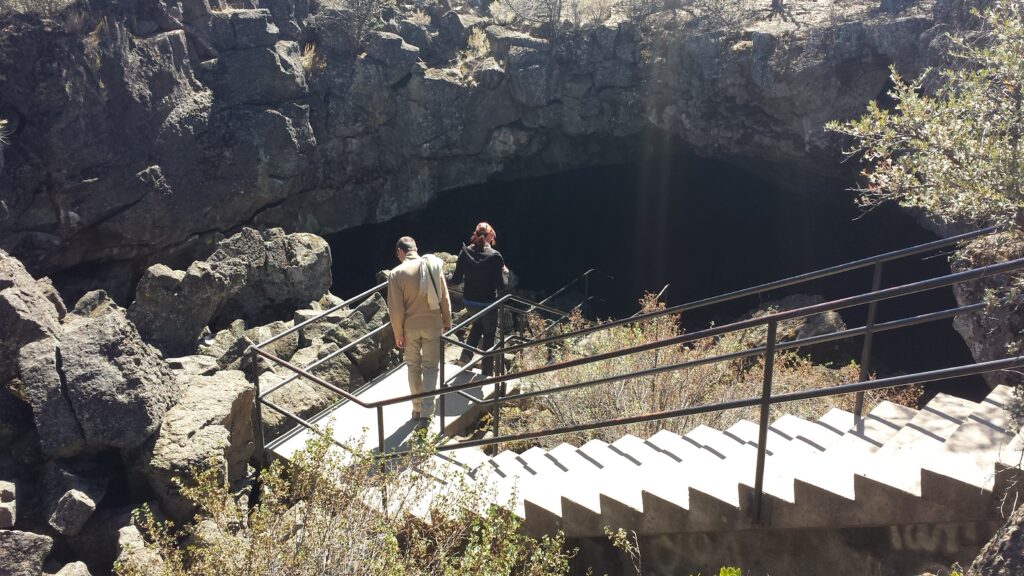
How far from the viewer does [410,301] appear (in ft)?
19.8

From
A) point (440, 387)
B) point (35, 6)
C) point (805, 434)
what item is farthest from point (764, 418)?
point (35, 6)

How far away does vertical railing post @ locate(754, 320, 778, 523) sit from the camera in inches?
130

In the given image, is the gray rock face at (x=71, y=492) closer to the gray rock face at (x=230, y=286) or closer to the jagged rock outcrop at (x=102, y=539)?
the jagged rock outcrop at (x=102, y=539)

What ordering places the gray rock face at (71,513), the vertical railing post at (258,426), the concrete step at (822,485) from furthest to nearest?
the vertical railing post at (258,426) < the gray rock face at (71,513) < the concrete step at (822,485)

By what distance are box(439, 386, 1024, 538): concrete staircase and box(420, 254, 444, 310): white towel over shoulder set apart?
1.56 metres

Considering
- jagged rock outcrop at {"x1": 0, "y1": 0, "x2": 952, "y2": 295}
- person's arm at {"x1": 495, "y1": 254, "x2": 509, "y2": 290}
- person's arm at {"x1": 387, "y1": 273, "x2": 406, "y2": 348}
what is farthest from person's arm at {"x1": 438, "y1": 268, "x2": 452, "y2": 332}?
jagged rock outcrop at {"x1": 0, "y1": 0, "x2": 952, "y2": 295}

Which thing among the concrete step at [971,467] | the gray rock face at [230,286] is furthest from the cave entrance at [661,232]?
the concrete step at [971,467]

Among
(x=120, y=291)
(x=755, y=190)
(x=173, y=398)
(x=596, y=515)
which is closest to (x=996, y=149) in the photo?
(x=596, y=515)

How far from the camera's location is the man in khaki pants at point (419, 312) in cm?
595

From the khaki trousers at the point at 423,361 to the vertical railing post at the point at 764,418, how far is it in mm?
3362

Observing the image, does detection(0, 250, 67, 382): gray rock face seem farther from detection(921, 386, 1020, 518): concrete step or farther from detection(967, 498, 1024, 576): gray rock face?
detection(967, 498, 1024, 576): gray rock face

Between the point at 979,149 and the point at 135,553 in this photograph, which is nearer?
the point at 135,553

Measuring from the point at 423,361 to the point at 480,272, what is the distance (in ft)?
4.70

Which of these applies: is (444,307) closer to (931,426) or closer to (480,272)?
(480,272)
